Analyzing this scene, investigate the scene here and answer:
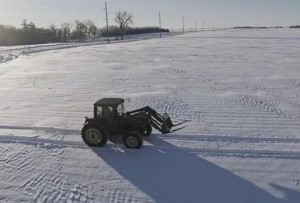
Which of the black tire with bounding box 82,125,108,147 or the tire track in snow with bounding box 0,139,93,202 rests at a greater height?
the black tire with bounding box 82,125,108,147

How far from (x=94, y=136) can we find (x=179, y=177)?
2.55 m

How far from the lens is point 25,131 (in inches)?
381

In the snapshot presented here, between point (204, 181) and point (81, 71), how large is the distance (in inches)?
675

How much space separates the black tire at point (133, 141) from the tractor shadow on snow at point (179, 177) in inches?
5.8

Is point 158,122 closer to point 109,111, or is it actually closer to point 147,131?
point 147,131

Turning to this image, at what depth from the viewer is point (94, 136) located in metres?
8.29

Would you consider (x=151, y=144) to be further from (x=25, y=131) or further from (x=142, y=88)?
(x=142, y=88)

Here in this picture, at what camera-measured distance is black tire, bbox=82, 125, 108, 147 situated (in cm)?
821

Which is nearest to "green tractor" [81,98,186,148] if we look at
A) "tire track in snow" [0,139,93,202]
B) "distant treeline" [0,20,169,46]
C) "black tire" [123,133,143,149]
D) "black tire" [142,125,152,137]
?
"black tire" [123,133,143,149]

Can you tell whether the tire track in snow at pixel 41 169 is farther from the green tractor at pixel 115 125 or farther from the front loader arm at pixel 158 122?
the front loader arm at pixel 158 122

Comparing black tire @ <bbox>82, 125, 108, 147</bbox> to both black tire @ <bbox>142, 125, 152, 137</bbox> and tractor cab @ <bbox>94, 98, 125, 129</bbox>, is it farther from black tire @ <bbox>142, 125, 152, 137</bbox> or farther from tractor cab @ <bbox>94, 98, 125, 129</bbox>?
black tire @ <bbox>142, 125, 152, 137</bbox>

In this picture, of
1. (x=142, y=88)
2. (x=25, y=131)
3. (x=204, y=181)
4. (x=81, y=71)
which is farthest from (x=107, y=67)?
(x=204, y=181)

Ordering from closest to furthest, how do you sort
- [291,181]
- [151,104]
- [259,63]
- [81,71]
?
[291,181], [151,104], [81,71], [259,63]

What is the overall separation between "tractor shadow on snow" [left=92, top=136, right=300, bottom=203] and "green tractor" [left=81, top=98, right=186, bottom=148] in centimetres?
26
